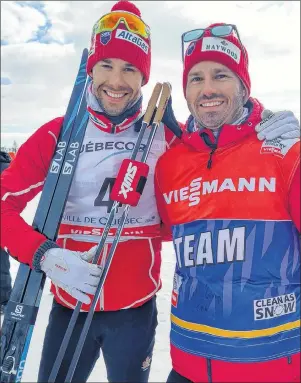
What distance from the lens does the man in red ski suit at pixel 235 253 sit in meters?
1.57

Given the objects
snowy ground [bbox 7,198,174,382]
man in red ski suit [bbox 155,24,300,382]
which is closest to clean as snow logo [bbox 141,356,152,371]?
man in red ski suit [bbox 155,24,300,382]

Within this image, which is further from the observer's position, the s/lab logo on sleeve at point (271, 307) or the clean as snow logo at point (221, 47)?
the clean as snow logo at point (221, 47)

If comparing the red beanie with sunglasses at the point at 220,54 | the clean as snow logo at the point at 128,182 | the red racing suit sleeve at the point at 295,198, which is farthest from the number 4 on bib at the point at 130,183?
the red racing suit sleeve at the point at 295,198

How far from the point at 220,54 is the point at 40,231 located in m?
1.47

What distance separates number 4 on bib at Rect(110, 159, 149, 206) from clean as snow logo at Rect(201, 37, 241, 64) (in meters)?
0.70

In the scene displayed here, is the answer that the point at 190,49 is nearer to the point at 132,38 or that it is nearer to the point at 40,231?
the point at 132,38

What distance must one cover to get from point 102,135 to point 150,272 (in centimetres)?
88

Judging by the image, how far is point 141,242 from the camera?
2.21 meters

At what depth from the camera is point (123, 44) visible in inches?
89.2

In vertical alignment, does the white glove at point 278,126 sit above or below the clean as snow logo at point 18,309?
above

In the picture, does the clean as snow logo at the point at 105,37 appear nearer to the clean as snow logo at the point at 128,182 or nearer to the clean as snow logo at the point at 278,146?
the clean as snow logo at the point at 128,182

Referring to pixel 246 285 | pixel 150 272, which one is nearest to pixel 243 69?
pixel 246 285

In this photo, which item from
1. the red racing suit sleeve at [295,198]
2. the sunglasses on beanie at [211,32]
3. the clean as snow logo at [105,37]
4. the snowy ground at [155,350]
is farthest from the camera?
the snowy ground at [155,350]

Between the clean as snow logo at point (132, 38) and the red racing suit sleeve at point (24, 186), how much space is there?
2.12ft
